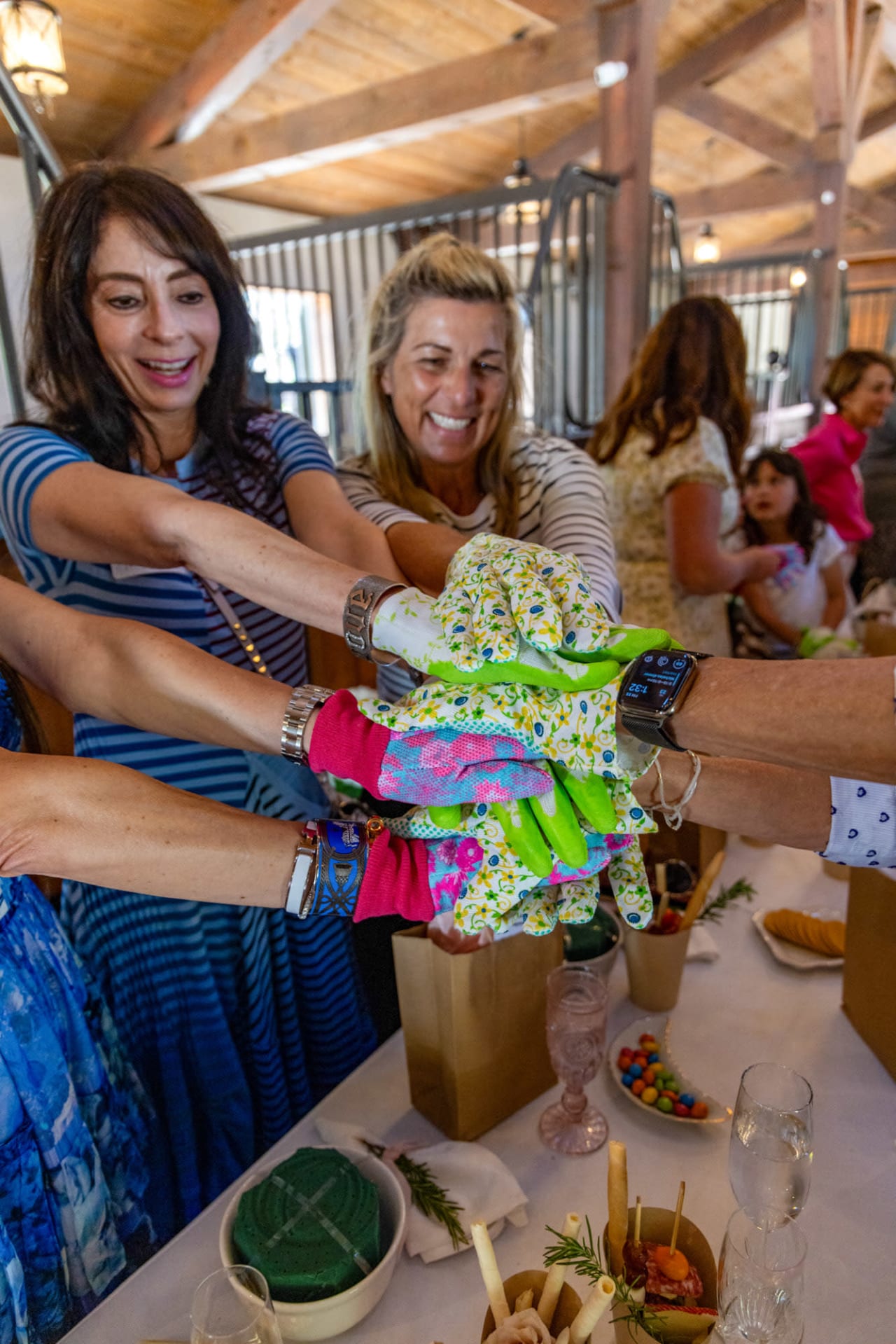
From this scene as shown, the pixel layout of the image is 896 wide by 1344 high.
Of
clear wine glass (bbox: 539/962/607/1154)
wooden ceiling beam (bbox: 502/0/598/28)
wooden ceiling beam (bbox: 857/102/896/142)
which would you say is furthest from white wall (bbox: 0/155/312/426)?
wooden ceiling beam (bbox: 857/102/896/142)

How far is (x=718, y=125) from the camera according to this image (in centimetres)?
704

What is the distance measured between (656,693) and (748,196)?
364 inches

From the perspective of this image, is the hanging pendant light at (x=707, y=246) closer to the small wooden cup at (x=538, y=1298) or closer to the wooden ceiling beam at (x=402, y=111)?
the wooden ceiling beam at (x=402, y=111)

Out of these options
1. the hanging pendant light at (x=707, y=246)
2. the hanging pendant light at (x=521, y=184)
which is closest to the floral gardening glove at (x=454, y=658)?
the hanging pendant light at (x=521, y=184)

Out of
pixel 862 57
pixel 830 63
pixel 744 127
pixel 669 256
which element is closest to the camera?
pixel 669 256

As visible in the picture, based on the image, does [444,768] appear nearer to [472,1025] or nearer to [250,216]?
[472,1025]

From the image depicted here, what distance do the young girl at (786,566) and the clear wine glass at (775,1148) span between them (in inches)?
78.6

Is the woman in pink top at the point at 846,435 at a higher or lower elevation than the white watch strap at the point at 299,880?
higher

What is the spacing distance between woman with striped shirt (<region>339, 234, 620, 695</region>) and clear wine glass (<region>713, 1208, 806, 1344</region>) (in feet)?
2.59

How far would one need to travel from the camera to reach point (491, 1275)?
654mm

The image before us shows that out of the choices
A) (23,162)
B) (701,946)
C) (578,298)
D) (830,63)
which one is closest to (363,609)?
(701,946)

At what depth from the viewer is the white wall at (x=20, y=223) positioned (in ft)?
4.35

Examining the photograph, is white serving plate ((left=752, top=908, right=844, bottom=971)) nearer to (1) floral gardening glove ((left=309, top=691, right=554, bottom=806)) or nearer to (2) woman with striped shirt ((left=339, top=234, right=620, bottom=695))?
(2) woman with striped shirt ((left=339, top=234, right=620, bottom=695))

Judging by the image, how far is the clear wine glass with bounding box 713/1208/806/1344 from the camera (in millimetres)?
637
